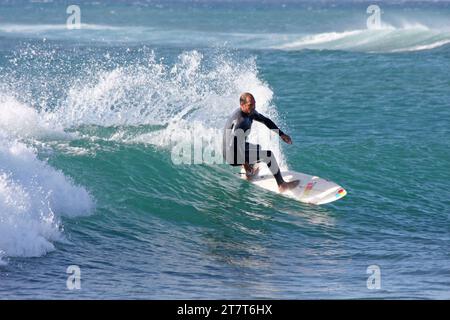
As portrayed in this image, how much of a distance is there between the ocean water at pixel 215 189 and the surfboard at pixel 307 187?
14 centimetres

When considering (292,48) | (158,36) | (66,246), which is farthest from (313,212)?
(158,36)

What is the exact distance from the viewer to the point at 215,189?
1455cm

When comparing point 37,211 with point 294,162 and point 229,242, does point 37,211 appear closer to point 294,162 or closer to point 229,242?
point 229,242

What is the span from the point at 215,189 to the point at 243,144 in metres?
1.16

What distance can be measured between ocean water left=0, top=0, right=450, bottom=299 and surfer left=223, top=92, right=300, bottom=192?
542 mm

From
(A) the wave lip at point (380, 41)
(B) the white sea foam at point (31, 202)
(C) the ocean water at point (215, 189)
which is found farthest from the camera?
(A) the wave lip at point (380, 41)

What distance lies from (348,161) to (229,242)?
512 centimetres

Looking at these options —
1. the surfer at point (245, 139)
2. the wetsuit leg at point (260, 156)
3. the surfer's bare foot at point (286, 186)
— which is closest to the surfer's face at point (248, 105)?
the surfer at point (245, 139)

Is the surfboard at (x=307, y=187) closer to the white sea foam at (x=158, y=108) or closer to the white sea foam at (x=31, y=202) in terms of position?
the white sea foam at (x=158, y=108)

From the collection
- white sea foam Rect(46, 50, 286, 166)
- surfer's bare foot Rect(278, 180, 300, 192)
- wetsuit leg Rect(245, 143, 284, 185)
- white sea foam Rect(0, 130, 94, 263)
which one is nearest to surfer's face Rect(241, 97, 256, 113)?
wetsuit leg Rect(245, 143, 284, 185)

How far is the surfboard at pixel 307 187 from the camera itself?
545 inches

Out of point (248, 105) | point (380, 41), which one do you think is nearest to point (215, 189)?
point (248, 105)

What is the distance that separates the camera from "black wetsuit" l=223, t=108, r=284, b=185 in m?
13.5

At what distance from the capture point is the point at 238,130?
1354cm
